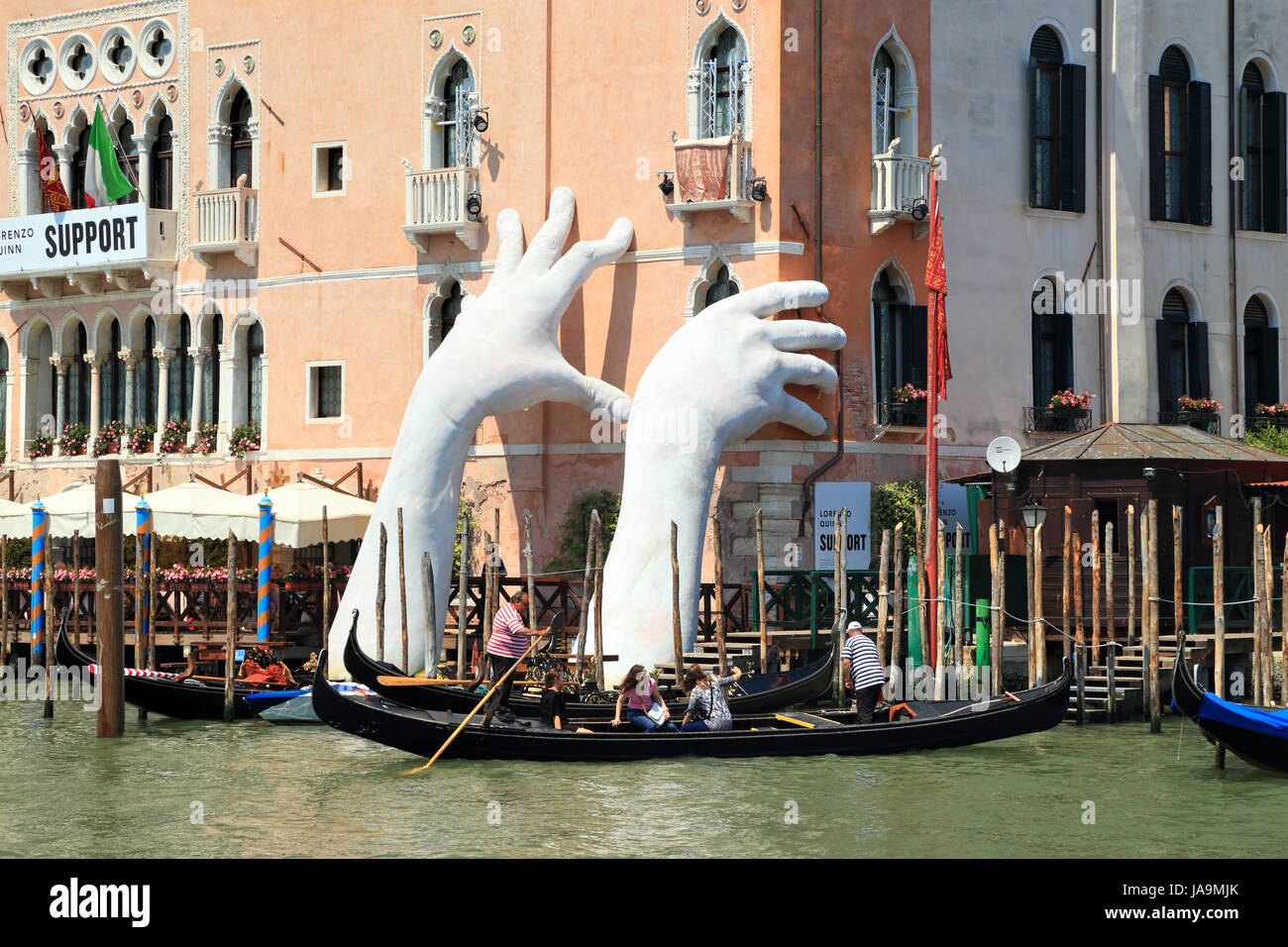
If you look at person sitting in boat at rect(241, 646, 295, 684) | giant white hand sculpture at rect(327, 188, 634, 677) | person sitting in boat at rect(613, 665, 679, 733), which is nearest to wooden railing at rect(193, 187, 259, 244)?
giant white hand sculpture at rect(327, 188, 634, 677)

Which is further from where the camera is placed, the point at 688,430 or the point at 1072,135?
the point at 1072,135

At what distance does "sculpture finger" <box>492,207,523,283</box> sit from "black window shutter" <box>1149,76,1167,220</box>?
8.35m

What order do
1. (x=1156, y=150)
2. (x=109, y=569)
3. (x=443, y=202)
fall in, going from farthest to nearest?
(x=1156, y=150)
(x=443, y=202)
(x=109, y=569)

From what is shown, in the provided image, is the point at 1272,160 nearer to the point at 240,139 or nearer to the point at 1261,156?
the point at 1261,156

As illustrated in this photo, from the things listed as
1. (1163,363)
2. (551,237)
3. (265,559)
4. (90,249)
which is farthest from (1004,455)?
(90,249)

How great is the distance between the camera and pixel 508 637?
21.1m

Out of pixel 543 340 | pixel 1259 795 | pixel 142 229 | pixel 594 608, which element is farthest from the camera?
pixel 142 229

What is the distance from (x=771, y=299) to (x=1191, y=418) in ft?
22.6

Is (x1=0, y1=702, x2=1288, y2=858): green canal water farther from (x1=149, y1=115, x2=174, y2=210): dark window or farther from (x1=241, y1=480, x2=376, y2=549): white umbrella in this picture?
(x1=149, y1=115, x2=174, y2=210): dark window

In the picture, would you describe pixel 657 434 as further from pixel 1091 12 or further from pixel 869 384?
pixel 1091 12

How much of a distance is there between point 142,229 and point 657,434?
951 centimetres

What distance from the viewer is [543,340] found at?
80.2 ft

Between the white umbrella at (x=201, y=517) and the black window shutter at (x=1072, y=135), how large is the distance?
11056mm
